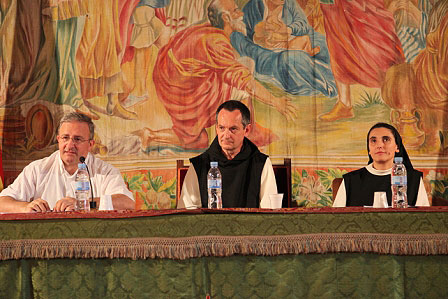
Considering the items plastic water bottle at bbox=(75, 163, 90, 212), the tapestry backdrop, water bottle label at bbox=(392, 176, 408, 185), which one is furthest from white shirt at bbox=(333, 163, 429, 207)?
plastic water bottle at bbox=(75, 163, 90, 212)

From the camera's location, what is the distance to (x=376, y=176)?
3.96m

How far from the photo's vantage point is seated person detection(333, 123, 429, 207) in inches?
151

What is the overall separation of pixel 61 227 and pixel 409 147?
374cm

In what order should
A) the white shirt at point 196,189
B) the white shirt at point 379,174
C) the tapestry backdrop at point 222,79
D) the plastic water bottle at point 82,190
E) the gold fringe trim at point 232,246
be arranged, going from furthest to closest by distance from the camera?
the tapestry backdrop at point 222,79 → the white shirt at point 379,174 → the white shirt at point 196,189 → the plastic water bottle at point 82,190 → the gold fringe trim at point 232,246

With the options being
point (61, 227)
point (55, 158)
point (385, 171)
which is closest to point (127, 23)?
point (55, 158)

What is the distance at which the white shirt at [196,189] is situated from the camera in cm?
360

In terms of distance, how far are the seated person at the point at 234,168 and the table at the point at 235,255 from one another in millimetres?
1426

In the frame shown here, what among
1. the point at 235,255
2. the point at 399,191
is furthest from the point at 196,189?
the point at 235,255

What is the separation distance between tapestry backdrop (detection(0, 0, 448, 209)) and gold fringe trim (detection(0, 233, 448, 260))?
2978mm

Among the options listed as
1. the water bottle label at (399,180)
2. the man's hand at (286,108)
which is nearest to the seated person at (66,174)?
the water bottle label at (399,180)

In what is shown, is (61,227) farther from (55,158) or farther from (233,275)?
(55,158)

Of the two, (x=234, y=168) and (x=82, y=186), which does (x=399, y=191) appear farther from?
(x=82, y=186)

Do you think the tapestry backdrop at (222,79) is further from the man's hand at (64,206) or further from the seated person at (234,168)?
the man's hand at (64,206)

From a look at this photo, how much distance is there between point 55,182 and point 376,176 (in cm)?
225
